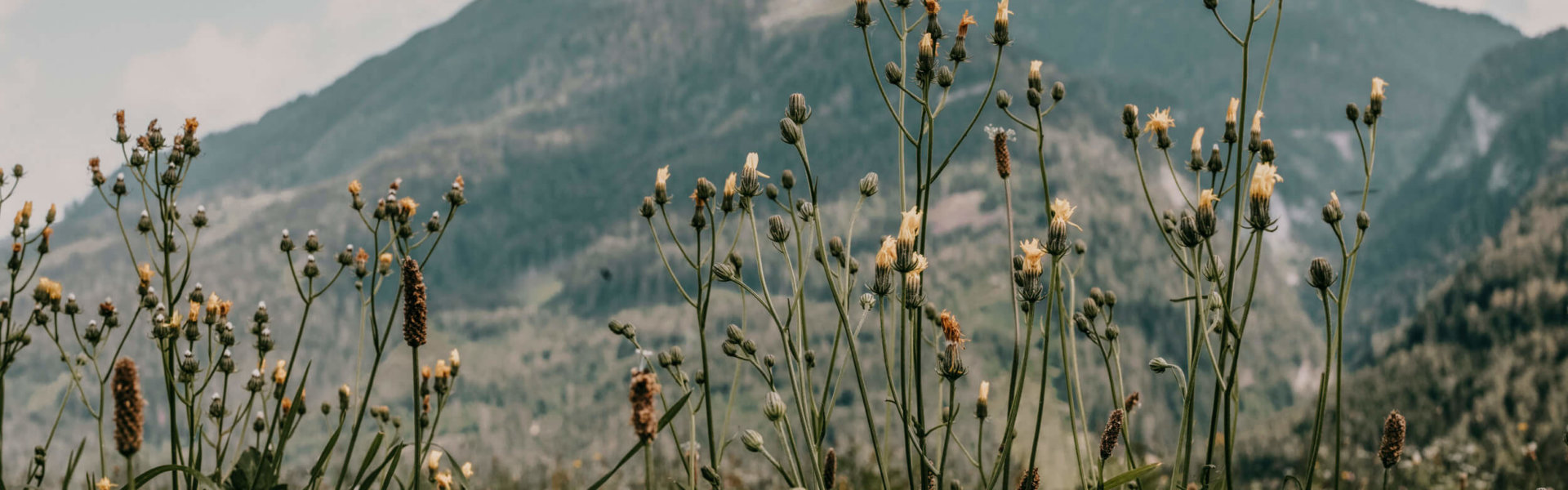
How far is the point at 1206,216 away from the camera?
2.01 meters

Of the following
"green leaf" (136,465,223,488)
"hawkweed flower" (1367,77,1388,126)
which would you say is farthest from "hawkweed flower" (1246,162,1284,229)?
"green leaf" (136,465,223,488)

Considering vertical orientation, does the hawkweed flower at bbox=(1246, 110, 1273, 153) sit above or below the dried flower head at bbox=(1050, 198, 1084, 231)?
above

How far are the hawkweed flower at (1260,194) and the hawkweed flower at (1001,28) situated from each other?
0.73m

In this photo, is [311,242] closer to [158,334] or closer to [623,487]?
[158,334]

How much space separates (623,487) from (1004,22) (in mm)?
7577

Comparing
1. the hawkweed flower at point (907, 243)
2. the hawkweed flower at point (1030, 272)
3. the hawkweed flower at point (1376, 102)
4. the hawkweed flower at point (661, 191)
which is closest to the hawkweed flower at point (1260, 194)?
the hawkweed flower at point (1030, 272)

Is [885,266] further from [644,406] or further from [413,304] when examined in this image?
[413,304]

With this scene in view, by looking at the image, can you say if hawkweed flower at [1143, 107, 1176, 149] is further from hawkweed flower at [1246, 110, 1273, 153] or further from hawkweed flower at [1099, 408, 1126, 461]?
hawkweed flower at [1099, 408, 1126, 461]

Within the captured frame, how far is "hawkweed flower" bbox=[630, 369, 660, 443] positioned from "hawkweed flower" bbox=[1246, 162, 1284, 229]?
1.23m

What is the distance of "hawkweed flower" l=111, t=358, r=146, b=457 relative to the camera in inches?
57.6

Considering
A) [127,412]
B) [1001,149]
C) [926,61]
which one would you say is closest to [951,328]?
[1001,149]

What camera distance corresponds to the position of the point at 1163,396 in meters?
122

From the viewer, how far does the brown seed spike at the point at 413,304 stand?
1.87 metres

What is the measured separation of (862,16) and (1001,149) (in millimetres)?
519
